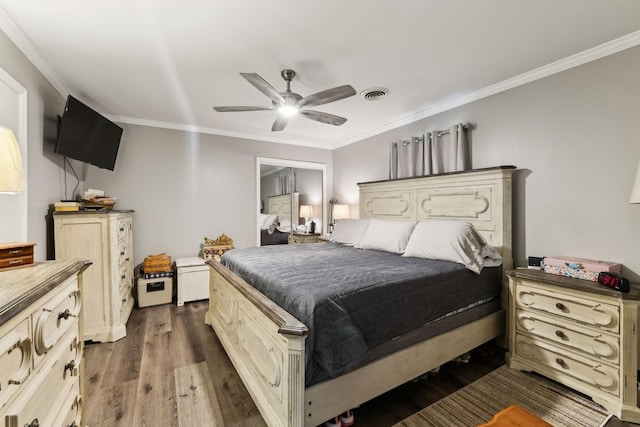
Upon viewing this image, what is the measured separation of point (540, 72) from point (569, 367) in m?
2.42

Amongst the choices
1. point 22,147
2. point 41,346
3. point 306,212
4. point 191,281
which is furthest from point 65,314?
point 306,212

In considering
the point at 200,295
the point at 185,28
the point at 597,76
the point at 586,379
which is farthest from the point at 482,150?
the point at 200,295

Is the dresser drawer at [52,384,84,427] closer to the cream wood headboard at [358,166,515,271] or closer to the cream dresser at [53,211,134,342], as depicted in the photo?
the cream dresser at [53,211,134,342]

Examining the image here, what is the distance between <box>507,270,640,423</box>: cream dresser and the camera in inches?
69.9

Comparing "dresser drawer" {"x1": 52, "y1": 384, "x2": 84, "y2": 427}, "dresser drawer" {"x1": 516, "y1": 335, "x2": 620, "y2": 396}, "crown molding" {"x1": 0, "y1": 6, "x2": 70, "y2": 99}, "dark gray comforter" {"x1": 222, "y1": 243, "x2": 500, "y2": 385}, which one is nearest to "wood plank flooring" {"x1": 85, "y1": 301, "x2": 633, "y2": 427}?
"dresser drawer" {"x1": 516, "y1": 335, "x2": 620, "y2": 396}

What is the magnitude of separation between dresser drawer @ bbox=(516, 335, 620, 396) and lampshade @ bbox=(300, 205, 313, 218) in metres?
3.70

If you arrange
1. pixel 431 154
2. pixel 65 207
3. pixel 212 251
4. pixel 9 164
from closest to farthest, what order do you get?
pixel 9 164 < pixel 65 207 < pixel 431 154 < pixel 212 251

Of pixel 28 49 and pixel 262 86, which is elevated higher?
pixel 28 49

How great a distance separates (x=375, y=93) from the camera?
3.05m

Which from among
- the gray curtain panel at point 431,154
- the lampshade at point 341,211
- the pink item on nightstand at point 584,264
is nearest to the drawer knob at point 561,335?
the pink item on nightstand at point 584,264

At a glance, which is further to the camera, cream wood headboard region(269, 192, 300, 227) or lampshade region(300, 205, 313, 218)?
lampshade region(300, 205, 313, 218)

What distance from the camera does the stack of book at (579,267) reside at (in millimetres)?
2055

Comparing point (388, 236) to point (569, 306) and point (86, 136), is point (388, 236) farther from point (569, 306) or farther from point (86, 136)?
point (86, 136)

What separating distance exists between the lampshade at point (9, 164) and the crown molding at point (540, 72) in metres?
3.58
